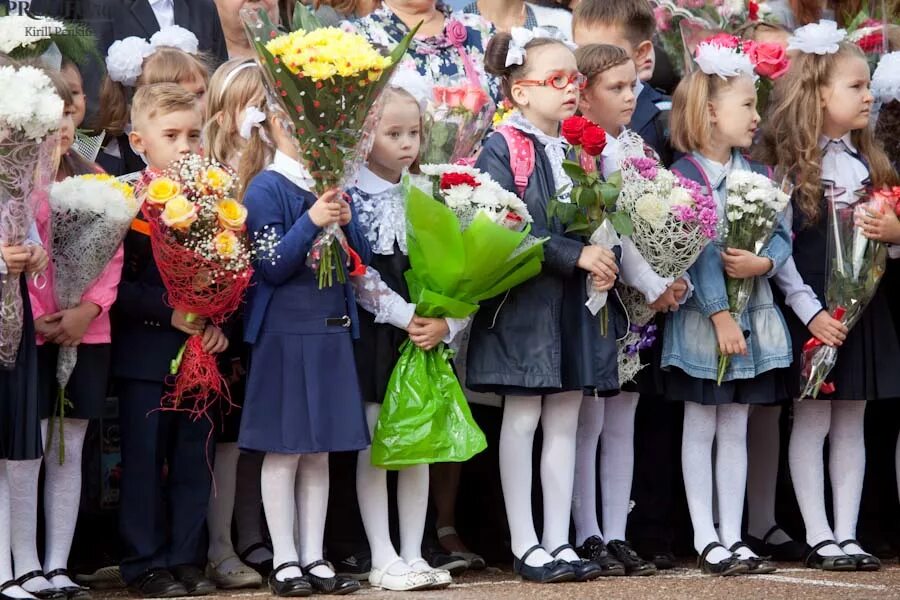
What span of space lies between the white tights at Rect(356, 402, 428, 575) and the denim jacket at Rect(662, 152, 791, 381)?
4.08 feet

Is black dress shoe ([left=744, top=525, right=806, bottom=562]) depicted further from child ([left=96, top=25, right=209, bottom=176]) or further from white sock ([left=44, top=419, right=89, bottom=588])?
child ([left=96, top=25, right=209, bottom=176])

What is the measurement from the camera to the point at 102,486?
6633 mm

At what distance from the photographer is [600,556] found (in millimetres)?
6293

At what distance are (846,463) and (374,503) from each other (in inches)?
87.2

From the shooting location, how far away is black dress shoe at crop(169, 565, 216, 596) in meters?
5.84

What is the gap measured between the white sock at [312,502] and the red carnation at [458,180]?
112 centimetres

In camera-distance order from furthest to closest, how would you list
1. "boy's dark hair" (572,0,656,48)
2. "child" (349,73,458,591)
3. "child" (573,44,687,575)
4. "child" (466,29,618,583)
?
1. "boy's dark hair" (572,0,656,48)
2. "child" (573,44,687,575)
3. "child" (466,29,618,583)
4. "child" (349,73,458,591)

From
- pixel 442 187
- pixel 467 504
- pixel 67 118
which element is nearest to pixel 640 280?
pixel 442 187

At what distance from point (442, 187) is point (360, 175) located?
345mm

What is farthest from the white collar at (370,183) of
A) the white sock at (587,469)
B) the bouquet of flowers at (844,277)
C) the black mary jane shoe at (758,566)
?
the black mary jane shoe at (758,566)

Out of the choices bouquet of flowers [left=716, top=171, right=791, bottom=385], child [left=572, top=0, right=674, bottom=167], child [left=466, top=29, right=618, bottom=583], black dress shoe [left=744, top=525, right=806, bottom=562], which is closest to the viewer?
child [left=466, top=29, right=618, bottom=583]

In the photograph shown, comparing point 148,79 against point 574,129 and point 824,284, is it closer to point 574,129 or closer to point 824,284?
point 574,129

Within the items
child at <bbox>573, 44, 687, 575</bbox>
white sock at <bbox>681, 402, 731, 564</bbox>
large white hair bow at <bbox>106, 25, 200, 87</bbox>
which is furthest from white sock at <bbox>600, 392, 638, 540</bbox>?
large white hair bow at <bbox>106, 25, 200, 87</bbox>

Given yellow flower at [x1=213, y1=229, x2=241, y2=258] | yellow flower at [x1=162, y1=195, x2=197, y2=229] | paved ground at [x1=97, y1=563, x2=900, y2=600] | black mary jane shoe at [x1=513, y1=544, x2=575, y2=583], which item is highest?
yellow flower at [x1=162, y1=195, x2=197, y2=229]
